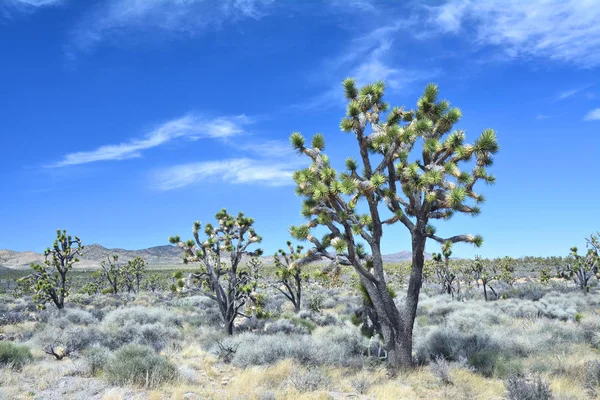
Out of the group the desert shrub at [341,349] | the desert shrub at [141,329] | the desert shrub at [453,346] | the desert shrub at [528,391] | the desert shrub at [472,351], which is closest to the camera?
the desert shrub at [528,391]

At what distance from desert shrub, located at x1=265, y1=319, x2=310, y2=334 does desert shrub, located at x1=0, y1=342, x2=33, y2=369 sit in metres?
8.93

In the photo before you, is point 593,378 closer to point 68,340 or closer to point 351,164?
point 351,164

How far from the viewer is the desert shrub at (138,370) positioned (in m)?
9.01

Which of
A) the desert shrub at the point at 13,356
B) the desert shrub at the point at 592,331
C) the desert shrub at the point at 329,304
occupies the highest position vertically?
the desert shrub at the point at 13,356

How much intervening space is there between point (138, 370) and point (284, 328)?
954 centimetres

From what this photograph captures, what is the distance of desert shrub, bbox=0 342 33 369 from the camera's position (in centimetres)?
1041

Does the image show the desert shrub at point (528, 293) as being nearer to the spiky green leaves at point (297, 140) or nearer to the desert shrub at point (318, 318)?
the desert shrub at point (318, 318)

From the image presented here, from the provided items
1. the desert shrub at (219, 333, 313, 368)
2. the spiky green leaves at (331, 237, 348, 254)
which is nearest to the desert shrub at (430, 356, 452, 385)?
the desert shrub at (219, 333, 313, 368)

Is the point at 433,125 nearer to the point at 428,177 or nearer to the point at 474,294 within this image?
the point at 428,177

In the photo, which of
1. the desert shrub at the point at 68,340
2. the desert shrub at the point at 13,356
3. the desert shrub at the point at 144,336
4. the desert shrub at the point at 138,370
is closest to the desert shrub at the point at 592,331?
the desert shrub at the point at 138,370

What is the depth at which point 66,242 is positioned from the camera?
24953mm

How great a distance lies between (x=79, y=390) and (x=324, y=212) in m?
7.15

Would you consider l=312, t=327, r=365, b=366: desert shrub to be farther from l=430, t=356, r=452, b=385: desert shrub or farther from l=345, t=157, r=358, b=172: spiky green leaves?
l=345, t=157, r=358, b=172: spiky green leaves

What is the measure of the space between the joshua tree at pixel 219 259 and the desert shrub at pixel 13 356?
264 inches
